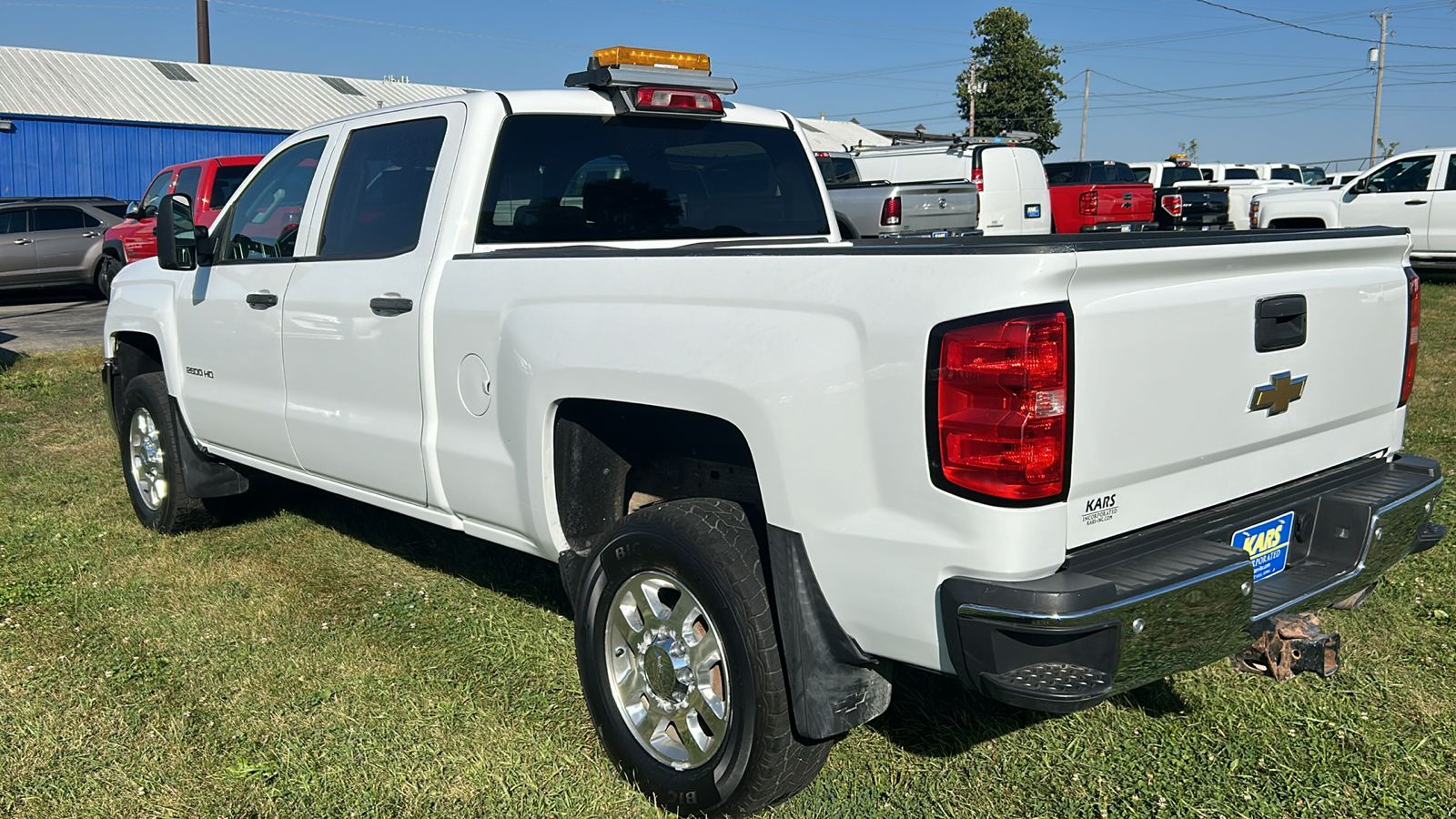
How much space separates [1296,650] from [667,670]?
5.60ft

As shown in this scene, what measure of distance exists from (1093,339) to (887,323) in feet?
1.39

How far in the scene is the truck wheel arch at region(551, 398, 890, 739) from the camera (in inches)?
109

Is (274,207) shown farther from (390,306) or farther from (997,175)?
(997,175)

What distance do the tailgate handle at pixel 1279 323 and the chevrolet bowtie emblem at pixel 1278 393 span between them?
3.1 inches

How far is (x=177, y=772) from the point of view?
3.47m

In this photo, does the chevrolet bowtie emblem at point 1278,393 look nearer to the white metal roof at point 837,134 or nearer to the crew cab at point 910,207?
the crew cab at point 910,207

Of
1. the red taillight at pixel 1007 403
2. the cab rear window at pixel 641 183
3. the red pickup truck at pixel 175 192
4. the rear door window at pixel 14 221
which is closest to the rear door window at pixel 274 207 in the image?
the cab rear window at pixel 641 183

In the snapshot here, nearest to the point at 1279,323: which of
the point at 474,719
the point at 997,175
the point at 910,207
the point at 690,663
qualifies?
the point at 690,663

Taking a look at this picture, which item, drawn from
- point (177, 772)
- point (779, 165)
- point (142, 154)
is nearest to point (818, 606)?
point (177, 772)

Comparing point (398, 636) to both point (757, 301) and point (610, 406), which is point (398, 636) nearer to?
point (610, 406)

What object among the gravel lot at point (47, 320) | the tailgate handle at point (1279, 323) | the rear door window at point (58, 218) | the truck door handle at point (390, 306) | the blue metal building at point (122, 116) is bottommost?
the gravel lot at point (47, 320)

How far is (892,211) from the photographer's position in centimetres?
1395

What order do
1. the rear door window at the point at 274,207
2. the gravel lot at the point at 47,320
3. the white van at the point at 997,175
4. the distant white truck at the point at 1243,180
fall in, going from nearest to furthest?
the rear door window at the point at 274,207 < the gravel lot at the point at 47,320 < the white van at the point at 997,175 < the distant white truck at the point at 1243,180

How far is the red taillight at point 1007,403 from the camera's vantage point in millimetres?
2373
